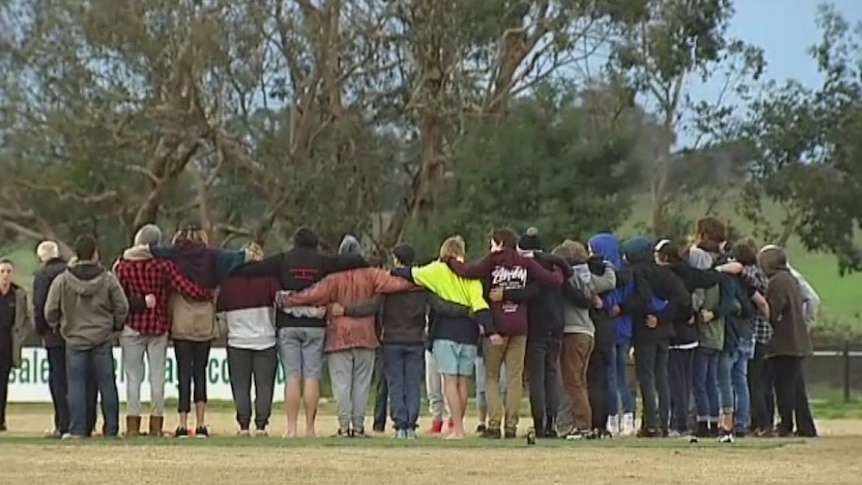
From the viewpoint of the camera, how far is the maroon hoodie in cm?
1725

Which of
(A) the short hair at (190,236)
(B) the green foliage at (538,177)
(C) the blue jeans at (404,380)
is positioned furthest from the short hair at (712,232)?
(B) the green foliage at (538,177)

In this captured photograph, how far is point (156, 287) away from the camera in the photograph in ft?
57.2

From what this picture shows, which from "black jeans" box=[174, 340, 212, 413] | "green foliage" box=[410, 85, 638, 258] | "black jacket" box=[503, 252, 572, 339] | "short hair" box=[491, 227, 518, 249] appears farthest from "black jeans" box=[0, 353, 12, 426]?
"green foliage" box=[410, 85, 638, 258]

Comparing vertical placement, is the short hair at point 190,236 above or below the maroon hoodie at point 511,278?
above

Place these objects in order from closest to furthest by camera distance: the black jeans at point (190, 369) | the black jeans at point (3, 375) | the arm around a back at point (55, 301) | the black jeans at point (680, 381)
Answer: the arm around a back at point (55, 301), the black jeans at point (190, 369), the black jeans at point (680, 381), the black jeans at point (3, 375)

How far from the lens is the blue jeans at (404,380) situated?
704 inches

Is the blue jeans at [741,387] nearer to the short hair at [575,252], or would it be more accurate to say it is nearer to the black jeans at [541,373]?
the short hair at [575,252]

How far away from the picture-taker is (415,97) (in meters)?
41.5

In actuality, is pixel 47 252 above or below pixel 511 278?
above

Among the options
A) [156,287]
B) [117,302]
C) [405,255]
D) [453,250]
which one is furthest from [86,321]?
[453,250]

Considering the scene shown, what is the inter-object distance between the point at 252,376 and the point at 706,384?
14.4 ft

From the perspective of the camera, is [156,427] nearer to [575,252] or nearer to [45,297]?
[45,297]

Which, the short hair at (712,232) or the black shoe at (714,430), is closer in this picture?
the black shoe at (714,430)

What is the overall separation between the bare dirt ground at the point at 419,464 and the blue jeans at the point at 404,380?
3.33 feet
